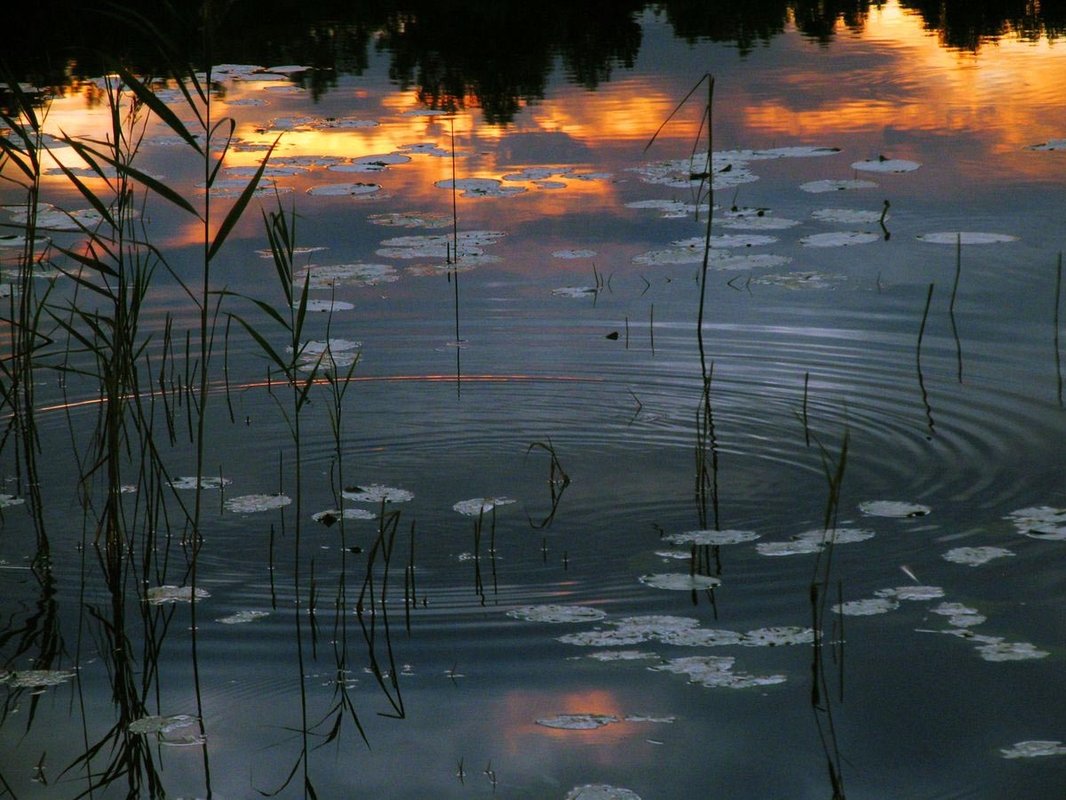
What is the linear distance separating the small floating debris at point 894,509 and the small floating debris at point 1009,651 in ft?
2.27

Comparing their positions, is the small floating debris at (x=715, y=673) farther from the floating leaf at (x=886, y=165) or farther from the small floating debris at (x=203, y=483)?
the floating leaf at (x=886, y=165)

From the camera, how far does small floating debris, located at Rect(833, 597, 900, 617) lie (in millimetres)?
3078

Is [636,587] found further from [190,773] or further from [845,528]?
[190,773]

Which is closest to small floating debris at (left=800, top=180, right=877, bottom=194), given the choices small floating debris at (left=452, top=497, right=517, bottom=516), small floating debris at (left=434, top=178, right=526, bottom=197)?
small floating debris at (left=434, top=178, right=526, bottom=197)

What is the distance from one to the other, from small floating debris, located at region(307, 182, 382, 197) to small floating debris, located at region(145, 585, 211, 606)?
4.33 meters

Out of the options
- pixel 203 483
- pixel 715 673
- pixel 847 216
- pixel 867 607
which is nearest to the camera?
pixel 715 673

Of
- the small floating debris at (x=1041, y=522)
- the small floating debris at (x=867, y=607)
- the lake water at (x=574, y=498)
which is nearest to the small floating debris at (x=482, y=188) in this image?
the lake water at (x=574, y=498)

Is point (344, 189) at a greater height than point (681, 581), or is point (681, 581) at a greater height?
point (344, 189)

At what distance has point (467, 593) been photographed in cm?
324

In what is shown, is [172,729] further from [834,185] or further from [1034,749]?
[834,185]

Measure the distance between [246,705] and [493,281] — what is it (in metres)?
3.23

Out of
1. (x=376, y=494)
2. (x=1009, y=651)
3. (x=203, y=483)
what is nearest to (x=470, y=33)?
(x=203, y=483)

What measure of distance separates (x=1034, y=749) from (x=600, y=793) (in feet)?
2.54

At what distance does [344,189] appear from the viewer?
7469 millimetres
